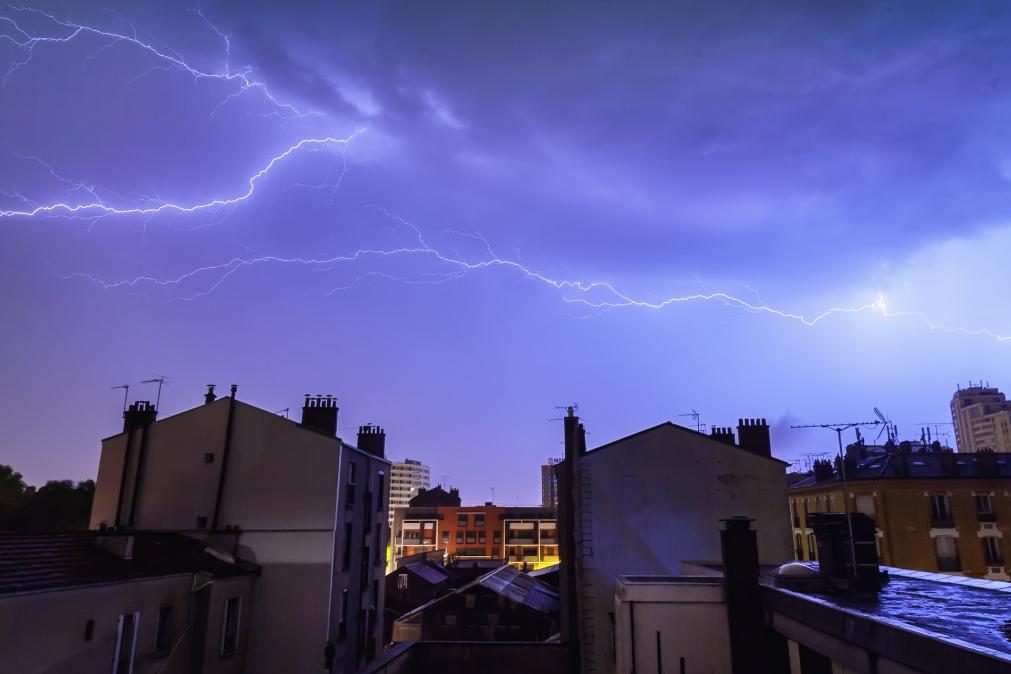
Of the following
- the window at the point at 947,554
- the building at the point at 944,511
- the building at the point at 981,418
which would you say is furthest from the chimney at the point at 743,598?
the building at the point at 981,418

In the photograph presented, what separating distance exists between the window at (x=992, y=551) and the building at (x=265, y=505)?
37009mm

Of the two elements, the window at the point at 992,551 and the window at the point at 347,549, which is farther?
the window at the point at 992,551

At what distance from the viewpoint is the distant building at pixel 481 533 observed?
87938mm

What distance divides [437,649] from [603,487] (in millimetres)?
7894

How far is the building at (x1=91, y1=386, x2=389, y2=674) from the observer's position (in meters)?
21.7

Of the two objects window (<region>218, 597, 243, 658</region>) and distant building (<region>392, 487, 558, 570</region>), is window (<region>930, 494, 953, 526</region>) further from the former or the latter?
distant building (<region>392, 487, 558, 570</region>)

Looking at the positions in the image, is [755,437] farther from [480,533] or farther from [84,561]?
[480,533]

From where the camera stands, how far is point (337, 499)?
23.3 metres

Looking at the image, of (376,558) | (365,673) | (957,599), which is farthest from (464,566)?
(957,599)

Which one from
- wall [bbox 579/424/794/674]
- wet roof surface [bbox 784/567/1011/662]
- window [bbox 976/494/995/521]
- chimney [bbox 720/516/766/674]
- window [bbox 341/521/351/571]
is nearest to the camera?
wet roof surface [bbox 784/567/1011/662]

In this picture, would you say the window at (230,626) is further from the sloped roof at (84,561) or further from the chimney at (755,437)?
the chimney at (755,437)

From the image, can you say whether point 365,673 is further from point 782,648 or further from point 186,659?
point 782,648

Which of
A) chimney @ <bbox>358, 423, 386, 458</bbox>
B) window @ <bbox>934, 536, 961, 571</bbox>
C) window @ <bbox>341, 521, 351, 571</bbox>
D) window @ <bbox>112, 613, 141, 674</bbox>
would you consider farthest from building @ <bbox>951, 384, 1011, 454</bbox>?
window @ <bbox>112, 613, 141, 674</bbox>

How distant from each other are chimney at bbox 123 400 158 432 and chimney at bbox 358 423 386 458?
966 centimetres
